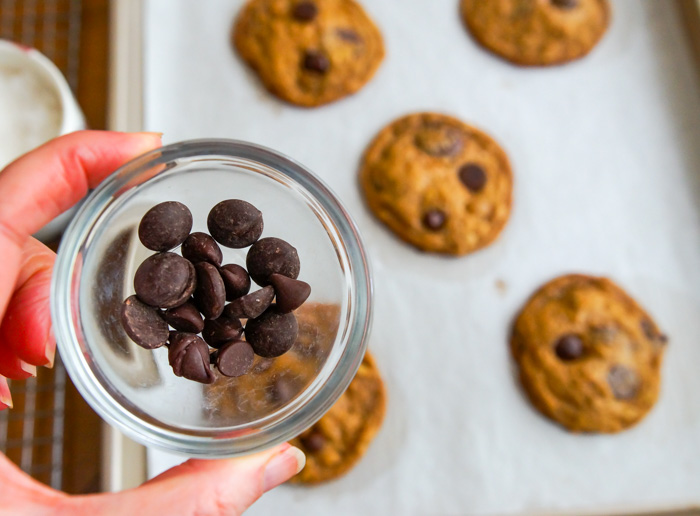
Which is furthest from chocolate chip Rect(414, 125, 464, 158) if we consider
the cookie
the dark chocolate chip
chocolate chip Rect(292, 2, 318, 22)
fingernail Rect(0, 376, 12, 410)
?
fingernail Rect(0, 376, 12, 410)

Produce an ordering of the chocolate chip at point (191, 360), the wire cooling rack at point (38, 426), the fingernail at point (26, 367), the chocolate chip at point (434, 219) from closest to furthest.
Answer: the chocolate chip at point (191, 360) < the fingernail at point (26, 367) < the wire cooling rack at point (38, 426) < the chocolate chip at point (434, 219)

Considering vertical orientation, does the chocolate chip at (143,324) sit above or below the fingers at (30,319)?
above

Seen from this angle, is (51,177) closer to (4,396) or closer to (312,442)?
(4,396)

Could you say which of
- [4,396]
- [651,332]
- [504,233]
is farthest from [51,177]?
[651,332]

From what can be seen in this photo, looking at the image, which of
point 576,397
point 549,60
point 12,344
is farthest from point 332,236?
point 549,60

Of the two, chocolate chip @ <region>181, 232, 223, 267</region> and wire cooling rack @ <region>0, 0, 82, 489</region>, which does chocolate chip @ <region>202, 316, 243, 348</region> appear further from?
wire cooling rack @ <region>0, 0, 82, 489</region>

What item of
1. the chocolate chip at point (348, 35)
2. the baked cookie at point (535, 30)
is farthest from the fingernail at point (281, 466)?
the baked cookie at point (535, 30)

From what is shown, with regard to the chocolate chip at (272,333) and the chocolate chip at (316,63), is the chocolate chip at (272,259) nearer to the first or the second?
the chocolate chip at (272,333)
